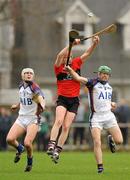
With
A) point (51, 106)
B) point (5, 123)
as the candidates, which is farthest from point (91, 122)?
point (51, 106)

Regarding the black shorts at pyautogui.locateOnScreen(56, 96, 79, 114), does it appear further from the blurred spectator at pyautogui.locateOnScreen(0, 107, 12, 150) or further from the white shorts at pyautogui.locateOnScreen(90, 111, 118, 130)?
the blurred spectator at pyautogui.locateOnScreen(0, 107, 12, 150)

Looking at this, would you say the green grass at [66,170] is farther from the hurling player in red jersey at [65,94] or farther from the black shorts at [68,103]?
the black shorts at [68,103]

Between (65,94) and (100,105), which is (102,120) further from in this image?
(65,94)

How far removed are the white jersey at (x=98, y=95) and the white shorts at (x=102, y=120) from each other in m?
0.11

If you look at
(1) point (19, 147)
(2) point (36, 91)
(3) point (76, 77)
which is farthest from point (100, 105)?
(1) point (19, 147)

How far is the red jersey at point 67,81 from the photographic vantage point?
21.3 metres

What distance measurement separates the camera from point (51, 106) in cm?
4528

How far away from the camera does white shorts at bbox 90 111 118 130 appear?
2047cm

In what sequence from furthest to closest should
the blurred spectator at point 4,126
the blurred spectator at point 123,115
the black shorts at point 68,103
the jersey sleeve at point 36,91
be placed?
1. the blurred spectator at point 123,115
2. the blurred spectator at point 4,126
3. the black shorts at point 68,103
4. the jersey sleeve at point 36,91

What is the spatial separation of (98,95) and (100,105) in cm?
22

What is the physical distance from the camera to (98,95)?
20.5 metres

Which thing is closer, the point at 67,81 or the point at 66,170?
the point at 67,81

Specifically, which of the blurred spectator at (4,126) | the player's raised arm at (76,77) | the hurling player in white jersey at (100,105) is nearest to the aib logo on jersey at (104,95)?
the hurling player in white jersey at (100,105)

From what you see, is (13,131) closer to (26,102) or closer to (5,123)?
(26,102)
